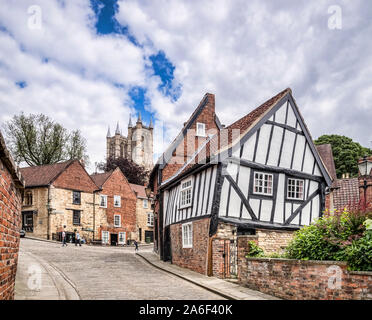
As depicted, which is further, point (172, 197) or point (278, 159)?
point (172, 197)

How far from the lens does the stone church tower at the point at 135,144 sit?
328 ft

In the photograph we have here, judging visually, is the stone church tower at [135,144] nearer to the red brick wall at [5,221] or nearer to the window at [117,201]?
the window at [117,201]

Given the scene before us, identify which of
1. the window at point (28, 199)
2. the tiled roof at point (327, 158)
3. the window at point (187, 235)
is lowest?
the window at point (187, 235)

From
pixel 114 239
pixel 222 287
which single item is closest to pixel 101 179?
pixel 114 239

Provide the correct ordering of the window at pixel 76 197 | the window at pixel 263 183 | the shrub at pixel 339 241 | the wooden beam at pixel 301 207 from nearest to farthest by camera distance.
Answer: the shrub at pixel 339 241 < the window at pixel 263 183 < the wooden beam at pixel 301 207 < the window at pixel 76 197

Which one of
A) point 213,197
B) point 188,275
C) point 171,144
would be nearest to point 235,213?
point 213,197

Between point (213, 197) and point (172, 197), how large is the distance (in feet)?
19.0

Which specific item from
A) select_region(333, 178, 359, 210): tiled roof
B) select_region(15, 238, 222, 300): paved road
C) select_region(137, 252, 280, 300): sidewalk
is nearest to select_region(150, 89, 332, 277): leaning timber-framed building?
select_region(137, 252, 280, 300): sidewalk

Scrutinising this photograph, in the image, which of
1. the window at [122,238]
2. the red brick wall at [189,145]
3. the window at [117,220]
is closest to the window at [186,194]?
the red brick wall at [189,145]

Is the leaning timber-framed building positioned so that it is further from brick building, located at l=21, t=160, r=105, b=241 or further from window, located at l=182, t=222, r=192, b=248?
brick building, located at l=21, t=160, r=105, b=241

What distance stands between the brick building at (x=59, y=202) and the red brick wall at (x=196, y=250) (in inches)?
816

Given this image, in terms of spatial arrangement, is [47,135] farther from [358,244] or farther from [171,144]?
[358,244]

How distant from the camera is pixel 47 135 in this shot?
43.3 metres
